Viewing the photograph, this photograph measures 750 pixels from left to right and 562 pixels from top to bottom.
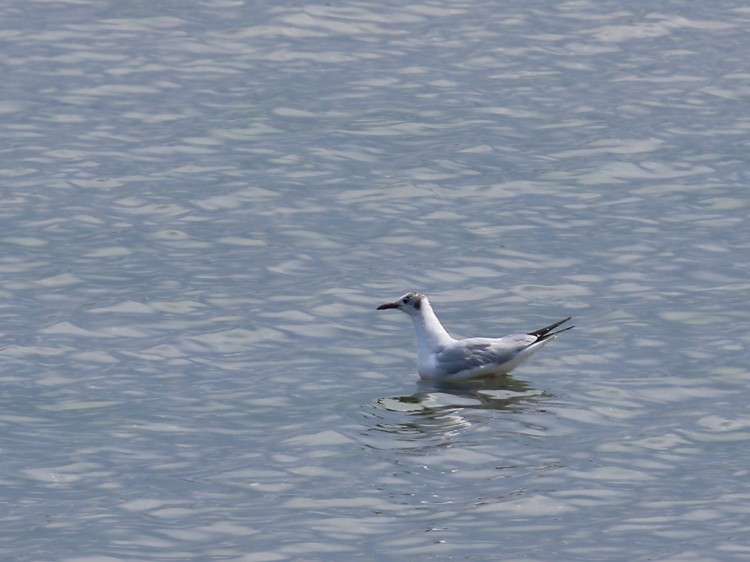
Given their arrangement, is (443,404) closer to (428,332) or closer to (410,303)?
(428,332)

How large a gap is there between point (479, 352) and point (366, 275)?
331 centimetres

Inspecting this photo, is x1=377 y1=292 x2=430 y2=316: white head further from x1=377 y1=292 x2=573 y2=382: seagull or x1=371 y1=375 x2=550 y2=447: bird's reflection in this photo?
x1=371 y1=375 x2=550 y2=447: bird's reflection

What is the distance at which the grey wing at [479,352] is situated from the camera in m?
18.4

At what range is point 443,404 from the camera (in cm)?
1791

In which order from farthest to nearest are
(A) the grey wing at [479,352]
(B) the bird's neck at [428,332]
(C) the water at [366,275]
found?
1. (B) the bird's neck at [428,332]
2. (A) the grey wing at [479,352]
3. (C) the water at [366,275]

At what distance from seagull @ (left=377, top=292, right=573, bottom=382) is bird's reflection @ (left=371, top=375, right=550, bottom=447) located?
15 cm

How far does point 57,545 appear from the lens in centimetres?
1365

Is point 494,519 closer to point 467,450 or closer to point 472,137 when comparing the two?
point 467,450

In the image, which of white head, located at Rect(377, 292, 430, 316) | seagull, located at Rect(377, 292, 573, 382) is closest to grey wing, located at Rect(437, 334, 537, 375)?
seagull, located at Rect(377, 292, 573, 382)

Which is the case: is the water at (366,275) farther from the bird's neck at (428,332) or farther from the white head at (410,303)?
the white head at (410,303)

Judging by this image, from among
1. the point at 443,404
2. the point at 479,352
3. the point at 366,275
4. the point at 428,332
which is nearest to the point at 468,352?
the point at 479,352

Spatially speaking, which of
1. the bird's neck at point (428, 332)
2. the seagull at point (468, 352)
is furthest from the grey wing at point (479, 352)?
the bird's neck at point (428, 332)

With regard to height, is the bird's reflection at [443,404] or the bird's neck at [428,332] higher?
the bird's neck at [428,332]

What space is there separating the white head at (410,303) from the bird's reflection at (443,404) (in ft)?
3.63
